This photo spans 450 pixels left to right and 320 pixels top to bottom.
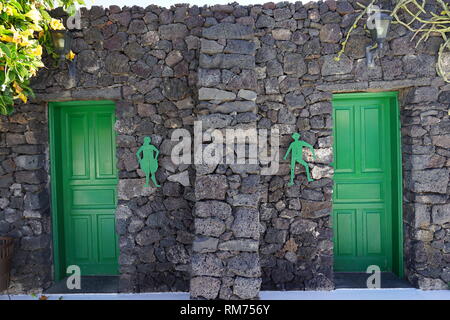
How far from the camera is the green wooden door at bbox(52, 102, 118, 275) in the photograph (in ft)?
12.4

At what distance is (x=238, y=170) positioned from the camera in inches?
120

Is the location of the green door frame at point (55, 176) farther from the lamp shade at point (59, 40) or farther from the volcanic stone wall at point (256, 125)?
the lamp shade at point (59, 40)

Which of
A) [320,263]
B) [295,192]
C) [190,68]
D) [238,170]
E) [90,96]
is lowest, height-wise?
[320,263]

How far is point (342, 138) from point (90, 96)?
100 inches

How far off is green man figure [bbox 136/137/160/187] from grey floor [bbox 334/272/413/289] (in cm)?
205

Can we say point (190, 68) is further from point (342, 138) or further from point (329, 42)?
point (342, 138)

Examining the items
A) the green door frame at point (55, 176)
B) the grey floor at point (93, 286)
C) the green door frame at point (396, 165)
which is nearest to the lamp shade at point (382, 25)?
the green door frame at point (396, 165)

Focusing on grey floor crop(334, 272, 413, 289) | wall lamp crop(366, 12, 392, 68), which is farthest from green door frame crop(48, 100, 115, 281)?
grey floor crop(334, 272, 413, 289)

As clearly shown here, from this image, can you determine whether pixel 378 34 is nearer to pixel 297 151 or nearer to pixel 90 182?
pixel 297 151

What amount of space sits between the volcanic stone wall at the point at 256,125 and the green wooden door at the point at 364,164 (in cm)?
19

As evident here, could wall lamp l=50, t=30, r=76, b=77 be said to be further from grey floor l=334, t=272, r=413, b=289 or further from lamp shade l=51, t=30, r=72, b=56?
grey floor l=334, t=272, r=413, b=289

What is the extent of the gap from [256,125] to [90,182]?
1.82 m

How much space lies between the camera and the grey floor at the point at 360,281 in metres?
3.52

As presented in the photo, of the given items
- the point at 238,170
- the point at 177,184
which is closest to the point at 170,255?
the point at 177,184
